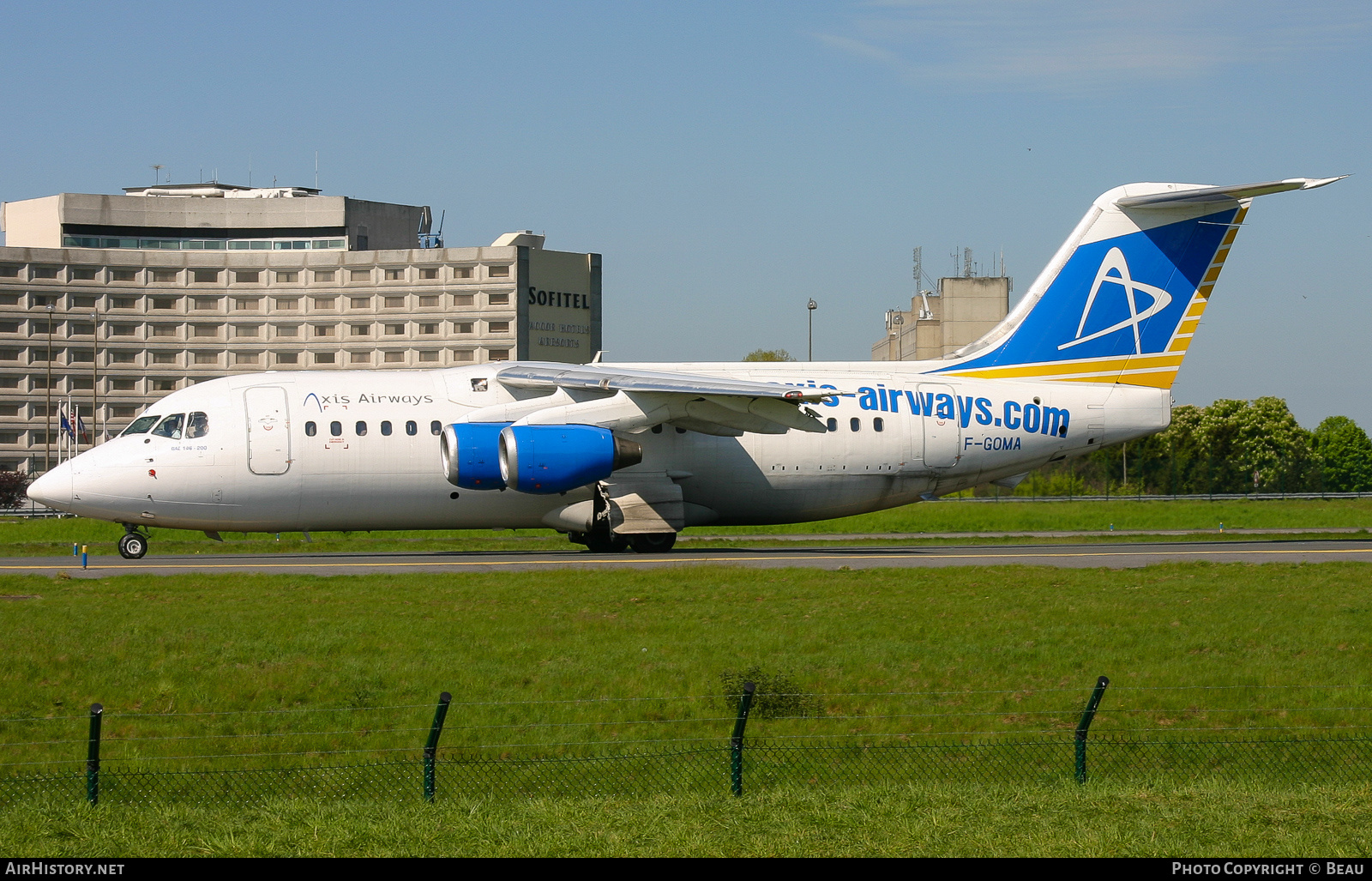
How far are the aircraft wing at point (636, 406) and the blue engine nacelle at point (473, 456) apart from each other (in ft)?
3.99

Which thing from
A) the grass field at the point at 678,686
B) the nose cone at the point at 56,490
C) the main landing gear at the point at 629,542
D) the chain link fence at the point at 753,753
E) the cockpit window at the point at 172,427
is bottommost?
the chain link fence at the point at 753,753

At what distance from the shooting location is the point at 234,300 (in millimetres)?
127875

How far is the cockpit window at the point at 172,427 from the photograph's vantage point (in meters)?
28.2

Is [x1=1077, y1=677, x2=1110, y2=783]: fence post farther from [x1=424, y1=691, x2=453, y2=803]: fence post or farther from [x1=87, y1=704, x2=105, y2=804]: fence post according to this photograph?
[x1=87, y1=704, x2=105, y2=804]: fence post

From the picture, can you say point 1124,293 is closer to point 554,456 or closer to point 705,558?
point 705,558

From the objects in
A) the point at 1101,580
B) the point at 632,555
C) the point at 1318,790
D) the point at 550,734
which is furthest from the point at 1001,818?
the point at 632,555

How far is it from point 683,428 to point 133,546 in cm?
1230

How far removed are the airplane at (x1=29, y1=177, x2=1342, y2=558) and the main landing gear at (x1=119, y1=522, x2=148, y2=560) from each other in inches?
1.7

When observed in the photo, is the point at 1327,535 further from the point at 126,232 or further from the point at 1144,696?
the point at 126,232

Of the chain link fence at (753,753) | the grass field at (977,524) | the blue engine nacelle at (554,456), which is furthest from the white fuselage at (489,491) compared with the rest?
the chain link fence at (753,753)

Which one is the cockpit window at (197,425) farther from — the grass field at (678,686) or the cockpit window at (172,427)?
the grass field at (678,686)

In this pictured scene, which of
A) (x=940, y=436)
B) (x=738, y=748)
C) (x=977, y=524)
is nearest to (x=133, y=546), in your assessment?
(x=940, y=436)

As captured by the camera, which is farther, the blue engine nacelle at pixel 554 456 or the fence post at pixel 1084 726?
the blue engine nacelle at pixel 554 456

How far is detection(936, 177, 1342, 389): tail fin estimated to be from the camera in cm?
3188
